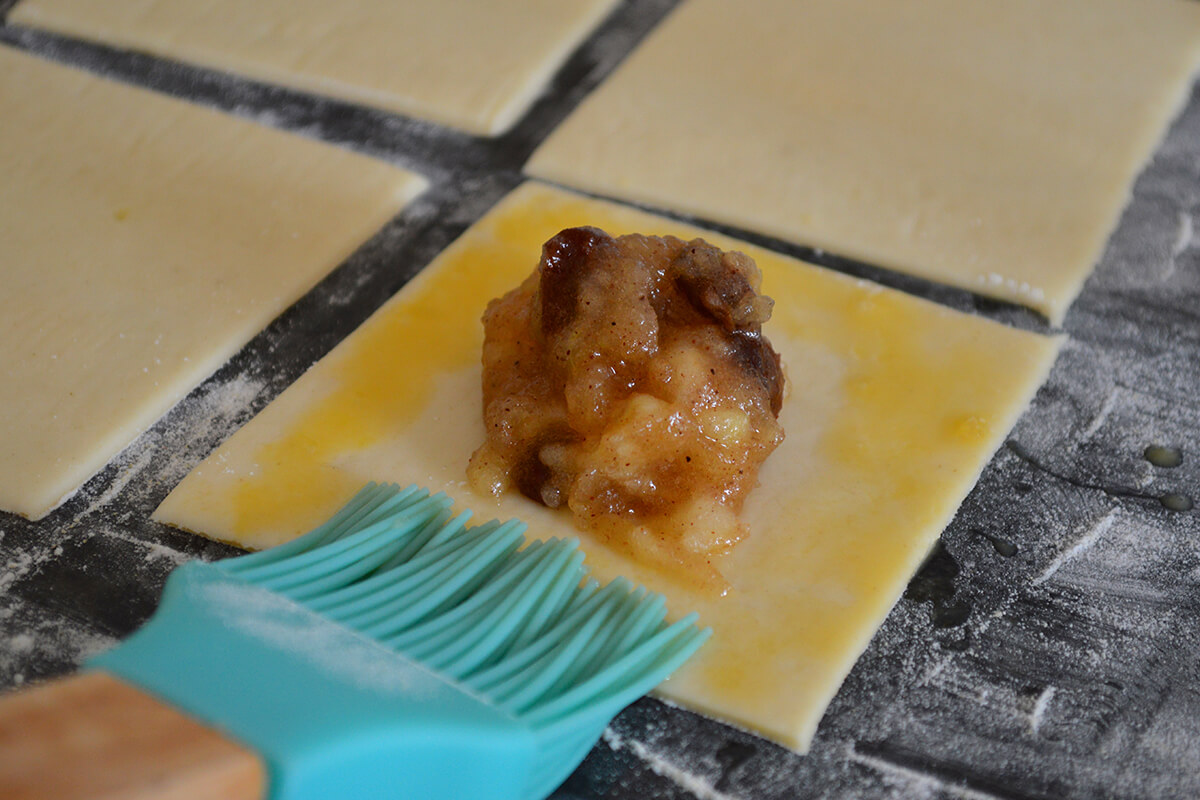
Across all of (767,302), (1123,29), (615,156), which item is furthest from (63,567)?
(1123,29)

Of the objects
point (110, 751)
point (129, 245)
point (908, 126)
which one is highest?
point (908, 126)

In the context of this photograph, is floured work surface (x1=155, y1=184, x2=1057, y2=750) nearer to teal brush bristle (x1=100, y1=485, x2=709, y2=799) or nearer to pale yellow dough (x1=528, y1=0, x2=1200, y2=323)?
teal brush bristle (x1=100, y1=485, x2=709, y2=799)

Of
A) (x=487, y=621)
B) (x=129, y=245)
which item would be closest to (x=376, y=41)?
(x=129, y=245)

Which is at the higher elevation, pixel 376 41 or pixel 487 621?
pixel 376 41

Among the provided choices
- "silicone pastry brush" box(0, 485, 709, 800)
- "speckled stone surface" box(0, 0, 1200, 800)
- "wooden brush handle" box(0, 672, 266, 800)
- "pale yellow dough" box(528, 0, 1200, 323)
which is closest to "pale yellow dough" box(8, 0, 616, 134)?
"pale yellow dough" box(528, 0, 1200, 323)

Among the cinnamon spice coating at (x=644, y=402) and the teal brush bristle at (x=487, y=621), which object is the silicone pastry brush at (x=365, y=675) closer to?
the teal brush bristle at (x=487, y=621)

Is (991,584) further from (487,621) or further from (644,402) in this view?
(487,621)

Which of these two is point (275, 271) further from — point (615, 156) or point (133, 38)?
point (133, 38)
